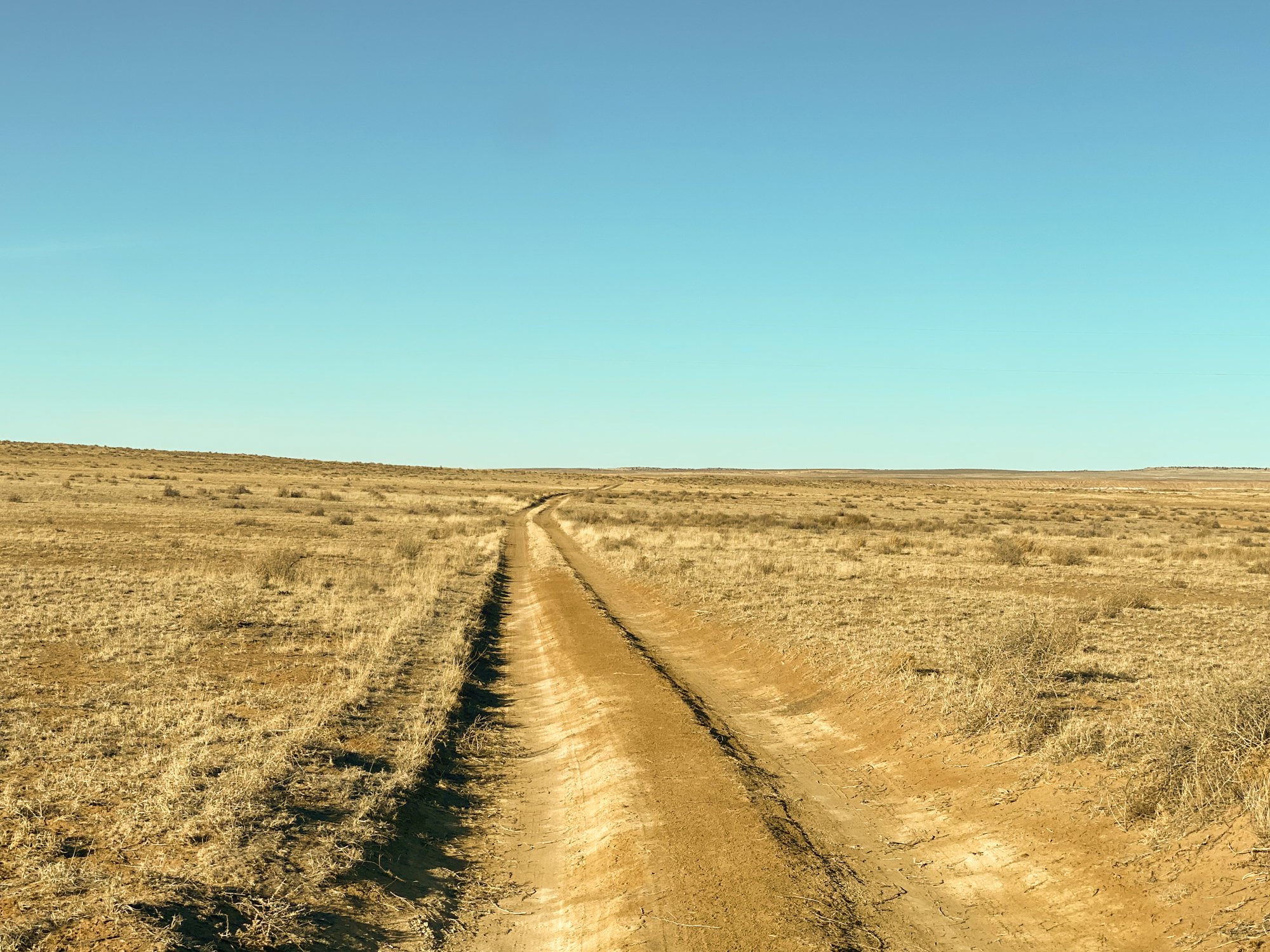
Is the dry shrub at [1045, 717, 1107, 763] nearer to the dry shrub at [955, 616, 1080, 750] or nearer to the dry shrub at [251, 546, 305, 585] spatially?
the dry shrub at [955, 616, 1080, 750]

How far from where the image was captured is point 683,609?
20922 mm

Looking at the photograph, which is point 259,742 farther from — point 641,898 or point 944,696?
point 944,696

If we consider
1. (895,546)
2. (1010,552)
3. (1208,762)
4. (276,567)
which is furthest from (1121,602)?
(276,567)

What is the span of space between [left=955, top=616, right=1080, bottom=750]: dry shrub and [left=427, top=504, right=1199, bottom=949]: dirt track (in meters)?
1.00

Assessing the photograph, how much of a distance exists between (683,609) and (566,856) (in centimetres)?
1322

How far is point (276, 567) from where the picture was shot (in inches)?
992

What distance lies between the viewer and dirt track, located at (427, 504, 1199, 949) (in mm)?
6344

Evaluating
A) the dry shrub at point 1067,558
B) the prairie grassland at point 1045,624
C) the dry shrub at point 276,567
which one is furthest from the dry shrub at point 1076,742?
the dry shrub at point 1067,558

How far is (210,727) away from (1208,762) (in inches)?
397

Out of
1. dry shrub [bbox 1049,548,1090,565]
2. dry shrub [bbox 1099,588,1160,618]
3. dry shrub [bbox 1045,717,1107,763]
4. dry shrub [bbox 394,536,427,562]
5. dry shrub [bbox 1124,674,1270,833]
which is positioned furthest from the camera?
dry shrub [bbox 1049,548,1090,565]

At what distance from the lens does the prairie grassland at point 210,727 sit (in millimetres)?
6230

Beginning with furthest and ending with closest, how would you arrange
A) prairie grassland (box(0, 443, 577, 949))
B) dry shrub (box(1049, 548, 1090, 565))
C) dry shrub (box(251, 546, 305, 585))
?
1. dry shrub (box(1049, 548, 1090, 565))
2. dry shrub (box(251, 546, 305, 585))
3. prairie grassland (box(0, 443, 577, 949))

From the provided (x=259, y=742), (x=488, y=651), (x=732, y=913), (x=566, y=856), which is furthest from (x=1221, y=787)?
(x=488, y=651)

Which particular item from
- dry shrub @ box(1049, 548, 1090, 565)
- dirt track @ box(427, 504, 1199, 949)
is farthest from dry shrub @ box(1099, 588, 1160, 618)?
dirt track @ box(427, 504, 1199, 949)
